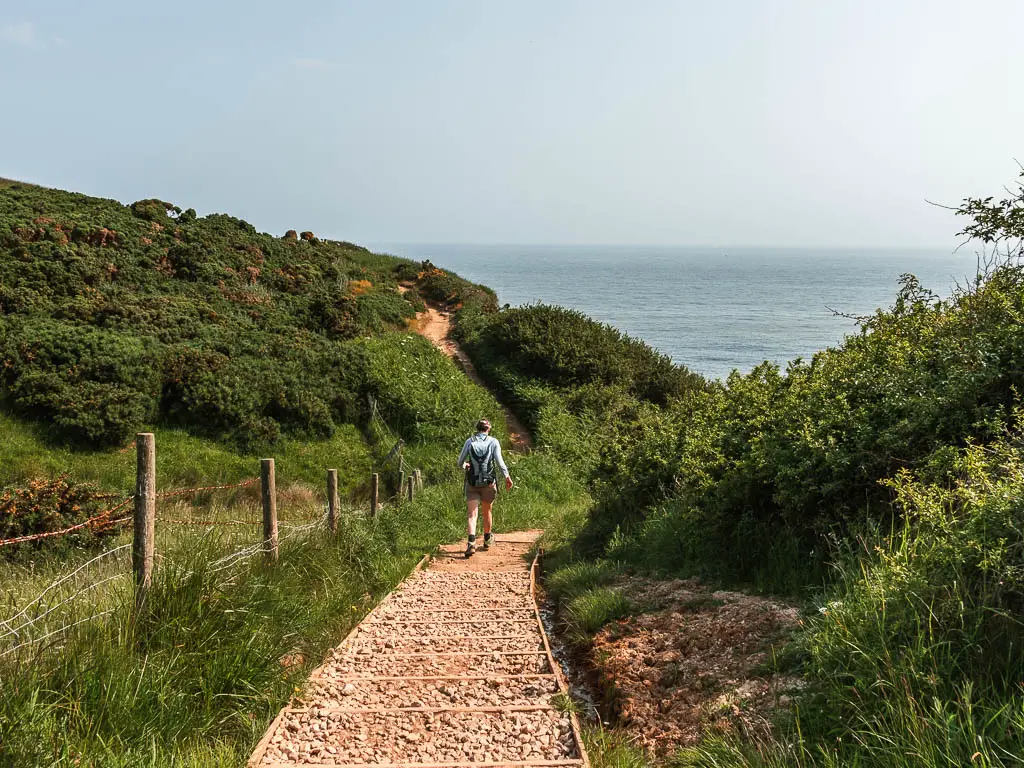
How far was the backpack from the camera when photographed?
10.9 m

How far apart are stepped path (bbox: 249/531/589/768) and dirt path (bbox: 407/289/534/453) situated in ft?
55.3

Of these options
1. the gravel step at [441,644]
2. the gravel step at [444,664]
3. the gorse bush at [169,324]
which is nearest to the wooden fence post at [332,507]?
the gravel step at [441,644]

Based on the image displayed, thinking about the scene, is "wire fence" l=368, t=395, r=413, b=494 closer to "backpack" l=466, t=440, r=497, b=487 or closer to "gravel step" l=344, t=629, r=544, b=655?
"backpack" l=466, t=440, r=497, b=487

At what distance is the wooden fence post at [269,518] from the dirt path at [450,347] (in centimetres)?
Answer: 1676

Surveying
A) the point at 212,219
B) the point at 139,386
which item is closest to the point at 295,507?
the point at 139,386

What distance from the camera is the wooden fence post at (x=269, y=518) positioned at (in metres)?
6.81

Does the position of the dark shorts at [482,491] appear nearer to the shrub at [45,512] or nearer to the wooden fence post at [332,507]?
the wooden fence post at [332,507]

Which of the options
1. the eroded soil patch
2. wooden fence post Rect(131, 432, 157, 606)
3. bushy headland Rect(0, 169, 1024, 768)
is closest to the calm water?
bushy headland Rect(0, 169, 1024, 768)

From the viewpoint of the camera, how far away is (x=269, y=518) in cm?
697

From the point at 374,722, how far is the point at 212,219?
3682 centimetres

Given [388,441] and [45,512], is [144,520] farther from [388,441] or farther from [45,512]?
[388,441]

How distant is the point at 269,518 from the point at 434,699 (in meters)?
2.73

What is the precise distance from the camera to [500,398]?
2797cm

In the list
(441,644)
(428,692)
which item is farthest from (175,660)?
(441,644)
